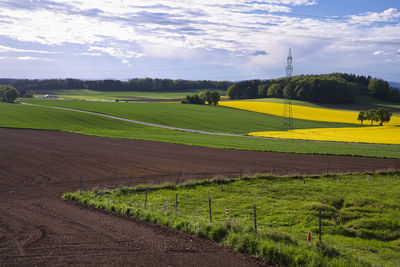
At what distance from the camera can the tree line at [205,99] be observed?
12288 cm

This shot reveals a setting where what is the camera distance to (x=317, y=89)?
432 feet

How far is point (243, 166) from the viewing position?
32281mm

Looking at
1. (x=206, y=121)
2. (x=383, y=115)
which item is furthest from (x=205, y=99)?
(x=383, y=115)

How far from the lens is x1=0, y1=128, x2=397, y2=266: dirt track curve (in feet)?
37.9

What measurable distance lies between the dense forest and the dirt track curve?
84014mm

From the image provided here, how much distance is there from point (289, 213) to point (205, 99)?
108771 millimetres

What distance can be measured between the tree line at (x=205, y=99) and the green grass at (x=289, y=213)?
95582mm

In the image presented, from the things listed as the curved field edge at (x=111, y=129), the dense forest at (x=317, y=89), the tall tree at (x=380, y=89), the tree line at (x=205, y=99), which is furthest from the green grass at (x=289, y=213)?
the tall tree at (x=380, y=89)

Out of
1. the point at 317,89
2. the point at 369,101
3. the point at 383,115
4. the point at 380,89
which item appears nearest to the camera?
the point at 383,115

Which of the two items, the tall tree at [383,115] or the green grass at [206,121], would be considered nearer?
the green grass at [206,121]

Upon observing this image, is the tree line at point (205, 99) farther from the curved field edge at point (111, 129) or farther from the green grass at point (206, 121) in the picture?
the curved field edge at point (111, 129)

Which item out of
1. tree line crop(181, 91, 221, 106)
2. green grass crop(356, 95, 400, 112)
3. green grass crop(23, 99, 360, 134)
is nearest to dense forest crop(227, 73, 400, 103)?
green grass crop(356, 95, 400, 112)

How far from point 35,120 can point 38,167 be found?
45506 mm

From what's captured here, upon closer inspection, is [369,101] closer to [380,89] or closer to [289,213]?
[380,89]
